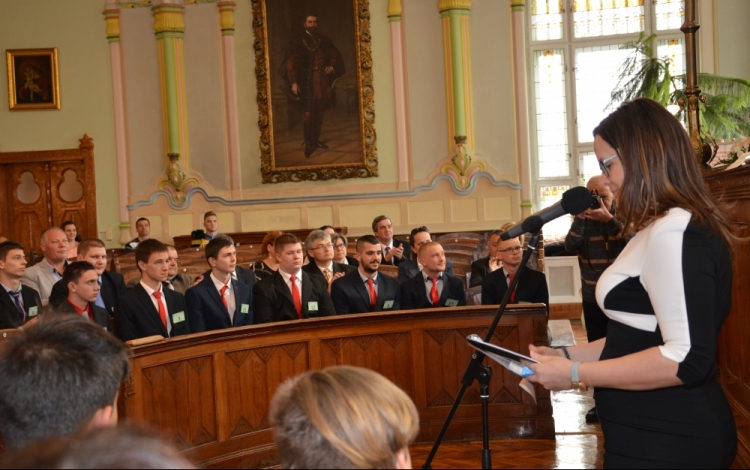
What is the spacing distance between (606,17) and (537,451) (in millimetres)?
10289

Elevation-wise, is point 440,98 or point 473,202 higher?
point 440,98

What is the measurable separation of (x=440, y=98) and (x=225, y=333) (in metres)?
8.82

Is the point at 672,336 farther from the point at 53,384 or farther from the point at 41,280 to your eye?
the point at 41,280

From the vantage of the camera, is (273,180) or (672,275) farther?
(273,180)

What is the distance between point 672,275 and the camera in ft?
6.05

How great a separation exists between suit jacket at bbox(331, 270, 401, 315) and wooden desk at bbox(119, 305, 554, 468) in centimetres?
84

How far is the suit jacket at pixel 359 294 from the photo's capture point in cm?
639

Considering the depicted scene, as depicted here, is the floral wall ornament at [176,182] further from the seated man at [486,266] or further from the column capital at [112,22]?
the seated man at [486,266]

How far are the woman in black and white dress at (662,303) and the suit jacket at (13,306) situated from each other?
17.5 feet

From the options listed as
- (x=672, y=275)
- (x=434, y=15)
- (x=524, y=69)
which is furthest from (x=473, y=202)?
(x=672, y=275)

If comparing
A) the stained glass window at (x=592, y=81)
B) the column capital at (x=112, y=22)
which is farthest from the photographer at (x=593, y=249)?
the column capital at (x=112, y=22)

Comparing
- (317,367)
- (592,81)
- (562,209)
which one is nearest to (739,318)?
(562,209)

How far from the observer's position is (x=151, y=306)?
5543mm

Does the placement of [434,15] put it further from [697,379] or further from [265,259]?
[697,379]
